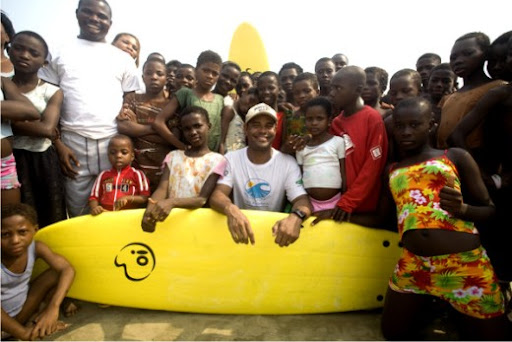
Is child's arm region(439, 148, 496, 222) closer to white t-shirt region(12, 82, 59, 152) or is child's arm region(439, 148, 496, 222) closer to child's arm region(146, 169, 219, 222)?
child's arm region(146, 169, 219, 222)

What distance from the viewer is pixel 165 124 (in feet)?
9.21

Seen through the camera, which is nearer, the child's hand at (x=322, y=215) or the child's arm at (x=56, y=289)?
the child's arm at (x=56, y=289)

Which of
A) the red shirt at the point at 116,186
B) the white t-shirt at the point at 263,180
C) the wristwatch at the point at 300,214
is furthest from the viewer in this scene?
the red shirt at the point at 116,186

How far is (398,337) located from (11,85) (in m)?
2.91

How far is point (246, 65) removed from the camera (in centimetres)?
1507

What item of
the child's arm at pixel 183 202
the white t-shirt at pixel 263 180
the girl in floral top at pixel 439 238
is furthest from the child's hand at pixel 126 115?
the girl in floral top at pixel 439 238

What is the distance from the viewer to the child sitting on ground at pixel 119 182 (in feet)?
8.20

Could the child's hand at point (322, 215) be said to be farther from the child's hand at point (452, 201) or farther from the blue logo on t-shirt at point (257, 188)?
the child's hand at point (452, 201)

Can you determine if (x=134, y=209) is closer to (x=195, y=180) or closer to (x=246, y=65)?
(x=195, y=180)

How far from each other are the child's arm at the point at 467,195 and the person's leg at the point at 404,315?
0.55m

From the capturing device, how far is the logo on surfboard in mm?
2230

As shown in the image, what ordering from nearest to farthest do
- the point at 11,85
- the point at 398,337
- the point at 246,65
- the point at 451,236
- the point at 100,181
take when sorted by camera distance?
the point at 451,236
the point at 398,337
the point at 11,85
the point at 100,181
the point at 246,65

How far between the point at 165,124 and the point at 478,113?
2308 mm

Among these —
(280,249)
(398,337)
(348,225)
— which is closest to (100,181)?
(280,249)
